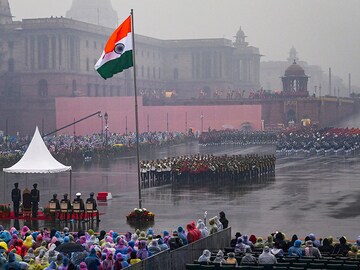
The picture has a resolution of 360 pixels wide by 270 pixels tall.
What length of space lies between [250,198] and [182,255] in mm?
17072

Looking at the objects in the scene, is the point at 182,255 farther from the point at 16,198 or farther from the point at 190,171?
the point at 190,171

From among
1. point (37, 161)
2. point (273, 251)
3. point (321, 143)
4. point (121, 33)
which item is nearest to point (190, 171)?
point (37, 161)

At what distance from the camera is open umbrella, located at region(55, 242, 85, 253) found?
1895 centimetres

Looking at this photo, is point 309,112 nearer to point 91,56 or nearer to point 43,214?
point 91,56

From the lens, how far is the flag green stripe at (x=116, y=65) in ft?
102

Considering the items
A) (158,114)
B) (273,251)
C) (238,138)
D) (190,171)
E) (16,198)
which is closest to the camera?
(273,251)

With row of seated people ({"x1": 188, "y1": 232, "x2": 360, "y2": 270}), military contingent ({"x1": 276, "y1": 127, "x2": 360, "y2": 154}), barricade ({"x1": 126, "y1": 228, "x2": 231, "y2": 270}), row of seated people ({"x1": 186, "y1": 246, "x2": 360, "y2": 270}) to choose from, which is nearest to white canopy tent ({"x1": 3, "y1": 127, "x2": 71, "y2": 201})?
barricade ({"x1": 126, "y1": 228, "x2": 231, "y2": 270})

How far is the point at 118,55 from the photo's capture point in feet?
102

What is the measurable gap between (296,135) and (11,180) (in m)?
37.6

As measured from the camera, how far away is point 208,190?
130ft

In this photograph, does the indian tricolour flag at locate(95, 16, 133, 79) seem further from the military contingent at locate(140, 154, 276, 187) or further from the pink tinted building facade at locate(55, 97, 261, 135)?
the pink tinted building facade at locate(55, 97, 261, 135)

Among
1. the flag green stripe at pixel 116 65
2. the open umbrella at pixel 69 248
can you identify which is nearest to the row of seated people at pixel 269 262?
the open umbrella at pixel 69 248

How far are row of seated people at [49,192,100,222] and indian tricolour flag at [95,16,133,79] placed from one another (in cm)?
426

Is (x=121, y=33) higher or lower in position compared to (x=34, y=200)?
higher
